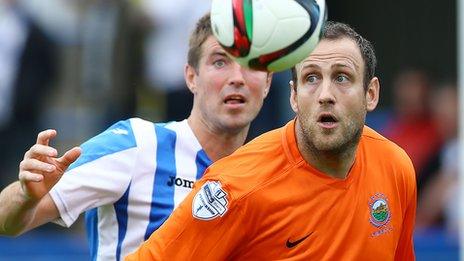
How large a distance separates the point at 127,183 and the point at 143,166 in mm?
127

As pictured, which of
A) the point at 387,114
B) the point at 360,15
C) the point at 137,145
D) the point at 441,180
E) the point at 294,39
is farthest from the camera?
the point at 360,15

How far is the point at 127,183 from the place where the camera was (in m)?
6.18

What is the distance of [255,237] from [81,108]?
309 inches

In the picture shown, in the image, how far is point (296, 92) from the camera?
219 inches

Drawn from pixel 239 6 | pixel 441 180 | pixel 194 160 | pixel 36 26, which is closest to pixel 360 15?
pixel 441 180

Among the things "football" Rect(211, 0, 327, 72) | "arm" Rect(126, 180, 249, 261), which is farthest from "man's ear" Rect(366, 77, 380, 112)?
"arm" Rect(126, 180, 249, 261)

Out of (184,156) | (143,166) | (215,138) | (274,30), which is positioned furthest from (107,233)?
(274,30)

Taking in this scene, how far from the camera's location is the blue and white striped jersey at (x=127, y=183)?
607cm

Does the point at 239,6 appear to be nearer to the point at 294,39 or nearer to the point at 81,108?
the point at 294,39

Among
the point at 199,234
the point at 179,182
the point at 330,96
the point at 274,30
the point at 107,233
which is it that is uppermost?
the point at 274,30

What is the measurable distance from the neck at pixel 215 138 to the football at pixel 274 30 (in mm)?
1218

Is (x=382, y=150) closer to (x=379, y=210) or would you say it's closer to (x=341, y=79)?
(x=379, y=210)

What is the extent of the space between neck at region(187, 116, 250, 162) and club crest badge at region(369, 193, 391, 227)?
45.8 inches

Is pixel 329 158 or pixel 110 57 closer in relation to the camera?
pixel 329 158
